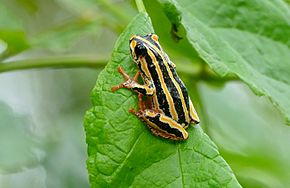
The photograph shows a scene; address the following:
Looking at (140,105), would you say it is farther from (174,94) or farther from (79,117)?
(79,117)

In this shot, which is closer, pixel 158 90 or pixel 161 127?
pixel 161 127

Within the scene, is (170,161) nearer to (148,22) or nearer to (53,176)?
(148,22)

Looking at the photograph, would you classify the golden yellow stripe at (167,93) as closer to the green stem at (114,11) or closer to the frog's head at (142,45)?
the frog's head at (142,45)

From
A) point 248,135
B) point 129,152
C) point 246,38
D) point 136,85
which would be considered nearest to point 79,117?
point 248,135

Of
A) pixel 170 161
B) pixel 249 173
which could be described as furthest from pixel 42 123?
pixel 170 161

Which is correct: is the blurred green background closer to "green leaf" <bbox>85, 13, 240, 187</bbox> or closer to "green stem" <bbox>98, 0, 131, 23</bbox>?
"green stem" <bbox>98, 0, 131, 23</bbox>

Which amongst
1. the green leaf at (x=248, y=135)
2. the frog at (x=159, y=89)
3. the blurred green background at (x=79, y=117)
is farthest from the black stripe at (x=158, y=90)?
the green leaf at (x=248, y=135)
